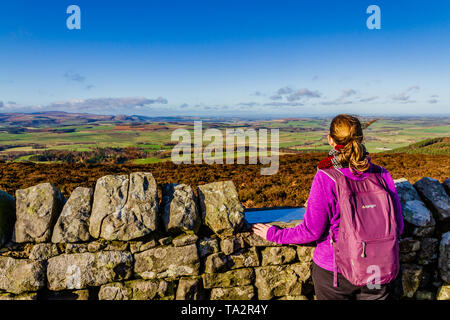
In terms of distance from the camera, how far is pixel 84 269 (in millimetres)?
2764

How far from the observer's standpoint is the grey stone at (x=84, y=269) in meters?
2.75

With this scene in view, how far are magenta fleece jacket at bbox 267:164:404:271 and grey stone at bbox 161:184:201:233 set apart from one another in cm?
106

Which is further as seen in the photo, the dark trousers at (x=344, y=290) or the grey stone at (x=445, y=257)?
the grey stone at (x=445, y=257)

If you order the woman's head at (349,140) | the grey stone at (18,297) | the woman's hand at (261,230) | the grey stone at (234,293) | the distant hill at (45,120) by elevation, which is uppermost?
the distant hill at (45,120)

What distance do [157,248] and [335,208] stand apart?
1904 mm

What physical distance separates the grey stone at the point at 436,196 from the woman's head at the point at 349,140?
1.77 metres

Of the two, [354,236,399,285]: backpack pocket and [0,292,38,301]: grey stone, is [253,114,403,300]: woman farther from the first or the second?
[0,292,38,301]: grey stone

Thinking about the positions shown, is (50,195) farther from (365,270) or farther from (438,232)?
(438,232)

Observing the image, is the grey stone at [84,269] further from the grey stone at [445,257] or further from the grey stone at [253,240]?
the grey stone at [445,257]

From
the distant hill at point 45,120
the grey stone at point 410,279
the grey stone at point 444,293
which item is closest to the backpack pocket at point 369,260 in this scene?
the grey stone at point 410,279

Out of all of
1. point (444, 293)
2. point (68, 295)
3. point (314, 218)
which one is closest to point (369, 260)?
point (314, 218)

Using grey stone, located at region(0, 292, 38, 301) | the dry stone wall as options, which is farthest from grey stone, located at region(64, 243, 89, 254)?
grey stone, located at region(0, 292, 38, 301)
